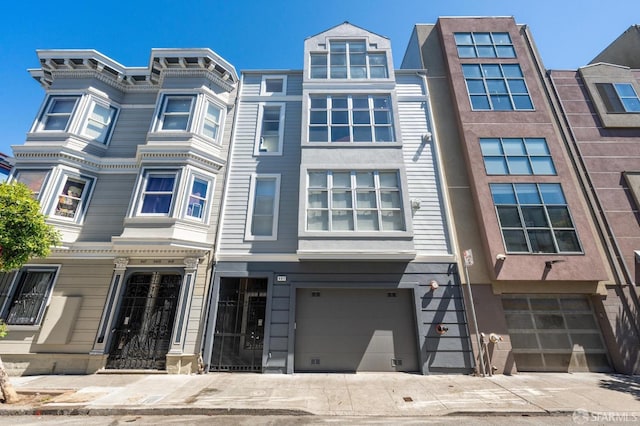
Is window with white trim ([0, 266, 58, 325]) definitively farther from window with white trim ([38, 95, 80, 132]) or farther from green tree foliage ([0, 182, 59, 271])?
window with white trim ([38, 95, 80, 132])

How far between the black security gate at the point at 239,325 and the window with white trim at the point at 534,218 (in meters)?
8.93

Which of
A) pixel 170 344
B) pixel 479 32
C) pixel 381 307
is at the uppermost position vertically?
pixel 479 32

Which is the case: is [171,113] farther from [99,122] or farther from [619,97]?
[619,97]

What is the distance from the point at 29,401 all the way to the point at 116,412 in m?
2.20

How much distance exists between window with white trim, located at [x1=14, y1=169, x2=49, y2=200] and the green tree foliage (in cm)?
267

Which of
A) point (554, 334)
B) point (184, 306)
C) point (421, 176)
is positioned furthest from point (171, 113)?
point (554, 334)

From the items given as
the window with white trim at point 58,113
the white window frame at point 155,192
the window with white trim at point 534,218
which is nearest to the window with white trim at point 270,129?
the white window frame at point 155,192

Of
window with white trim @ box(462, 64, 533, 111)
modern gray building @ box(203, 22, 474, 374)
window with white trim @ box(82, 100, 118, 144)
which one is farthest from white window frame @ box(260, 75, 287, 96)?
window with white trim @ box(462, 64, 533, 111)

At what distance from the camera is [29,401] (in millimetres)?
5543

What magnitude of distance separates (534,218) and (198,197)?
12463 millimetres

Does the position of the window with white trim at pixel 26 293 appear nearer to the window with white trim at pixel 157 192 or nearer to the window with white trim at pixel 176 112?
the window with white trim at pixel 157 192

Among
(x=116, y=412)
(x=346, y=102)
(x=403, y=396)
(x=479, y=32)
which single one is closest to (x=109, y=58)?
(x=346, y=102)

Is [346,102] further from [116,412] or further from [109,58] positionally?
[116,412]

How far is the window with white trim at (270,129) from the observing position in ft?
36.1
